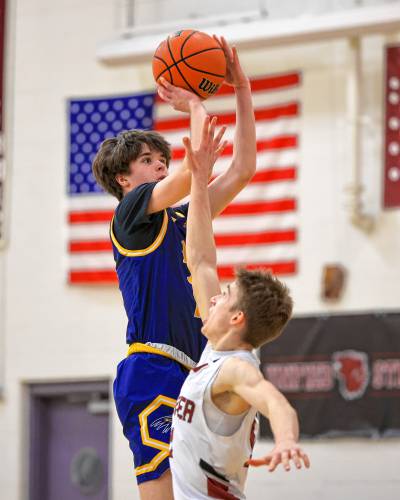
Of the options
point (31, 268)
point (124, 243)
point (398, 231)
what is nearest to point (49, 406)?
point (31, 268)

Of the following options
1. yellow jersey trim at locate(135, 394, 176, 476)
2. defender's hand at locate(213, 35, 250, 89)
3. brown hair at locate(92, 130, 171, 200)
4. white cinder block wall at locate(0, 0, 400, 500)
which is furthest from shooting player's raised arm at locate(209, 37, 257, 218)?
white cinder block wall at locate(0, 0, 400, 500)

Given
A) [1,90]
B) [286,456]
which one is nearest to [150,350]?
[286,456]

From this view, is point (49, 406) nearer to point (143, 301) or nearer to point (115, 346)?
point (115, 346)

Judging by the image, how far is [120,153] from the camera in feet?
16.2

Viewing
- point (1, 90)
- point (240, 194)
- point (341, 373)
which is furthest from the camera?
point (1, 90)

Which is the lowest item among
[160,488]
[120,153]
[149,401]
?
[160,488]

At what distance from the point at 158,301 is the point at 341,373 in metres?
6.11

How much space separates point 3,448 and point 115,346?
1.74 metres

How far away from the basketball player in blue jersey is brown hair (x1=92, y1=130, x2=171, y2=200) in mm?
146

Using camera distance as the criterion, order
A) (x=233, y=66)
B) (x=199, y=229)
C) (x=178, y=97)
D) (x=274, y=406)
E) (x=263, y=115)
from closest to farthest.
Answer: (x=274, y=406), (x=199, y=229), (x=178, y=97), (x=233, y=66), (x=263, y=115)

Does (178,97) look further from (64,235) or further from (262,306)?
(64,235)

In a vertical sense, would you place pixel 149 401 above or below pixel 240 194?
below

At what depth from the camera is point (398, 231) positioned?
10.5 metres

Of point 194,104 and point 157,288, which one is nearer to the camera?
point 194,104
